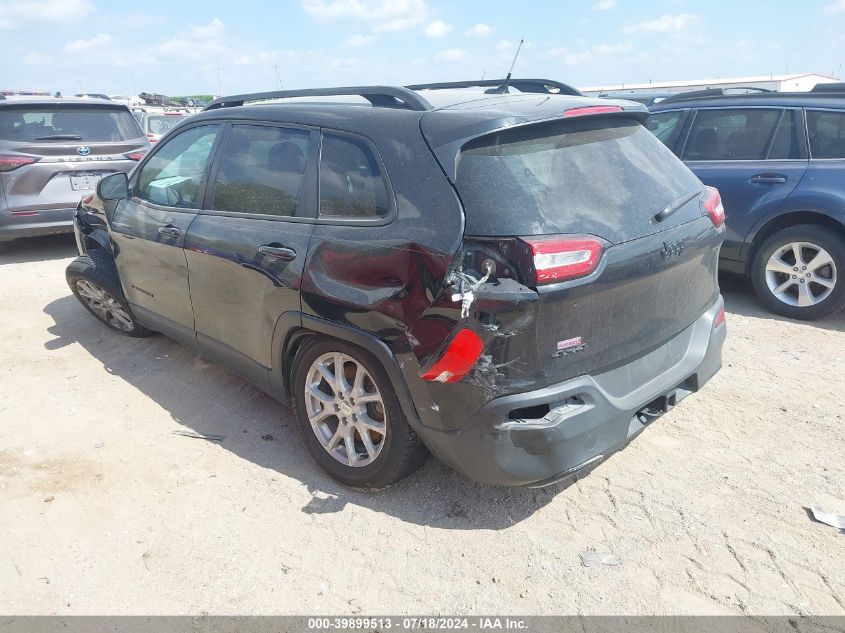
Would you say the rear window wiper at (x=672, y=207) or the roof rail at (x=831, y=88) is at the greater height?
the roof rail at (x=831, y=88)

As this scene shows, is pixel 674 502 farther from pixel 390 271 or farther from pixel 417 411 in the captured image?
pixel 390 271

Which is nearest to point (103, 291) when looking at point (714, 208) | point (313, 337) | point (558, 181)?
point (313, 337)

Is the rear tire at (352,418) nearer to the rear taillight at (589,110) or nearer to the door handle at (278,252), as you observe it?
the door handle at (278,252)

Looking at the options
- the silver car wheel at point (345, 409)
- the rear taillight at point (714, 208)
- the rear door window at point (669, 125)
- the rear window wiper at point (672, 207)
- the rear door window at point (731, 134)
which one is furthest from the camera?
the rear door window at point (669, 125)

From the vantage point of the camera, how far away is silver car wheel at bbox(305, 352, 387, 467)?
2969mm

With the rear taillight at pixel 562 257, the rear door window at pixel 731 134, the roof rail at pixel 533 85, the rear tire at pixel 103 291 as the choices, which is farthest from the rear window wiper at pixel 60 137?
the rear taillight at pixel 562 257

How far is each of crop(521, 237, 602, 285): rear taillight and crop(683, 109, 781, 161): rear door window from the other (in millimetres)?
3891

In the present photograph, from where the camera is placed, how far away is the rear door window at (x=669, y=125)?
20.0 ft

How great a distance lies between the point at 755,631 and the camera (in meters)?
2.30

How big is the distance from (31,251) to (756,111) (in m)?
8.29

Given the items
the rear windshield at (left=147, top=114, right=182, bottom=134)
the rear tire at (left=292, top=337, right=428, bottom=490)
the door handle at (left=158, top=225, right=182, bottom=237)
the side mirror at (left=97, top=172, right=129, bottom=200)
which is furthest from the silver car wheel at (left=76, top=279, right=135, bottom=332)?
the rear windshield at (left=147, top=114, right=182, bottom=134)

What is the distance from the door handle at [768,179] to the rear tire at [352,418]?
13.3 ft

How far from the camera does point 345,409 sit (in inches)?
121

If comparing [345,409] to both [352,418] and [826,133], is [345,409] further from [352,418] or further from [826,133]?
[826,133]
